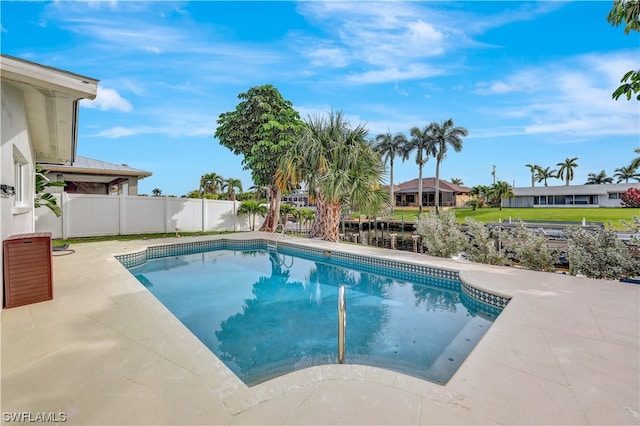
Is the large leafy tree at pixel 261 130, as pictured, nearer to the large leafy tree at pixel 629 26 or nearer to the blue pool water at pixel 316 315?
the blue pool water at pixel 316 315

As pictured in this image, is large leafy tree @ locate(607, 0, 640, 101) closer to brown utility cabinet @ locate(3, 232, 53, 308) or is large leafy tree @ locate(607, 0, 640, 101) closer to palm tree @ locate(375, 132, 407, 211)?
brown utility cabinet @ locate(3, 232, 53, 308)

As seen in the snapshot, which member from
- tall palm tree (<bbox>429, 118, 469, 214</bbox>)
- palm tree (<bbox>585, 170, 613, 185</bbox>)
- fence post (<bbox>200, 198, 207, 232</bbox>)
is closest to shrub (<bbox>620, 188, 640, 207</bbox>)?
tall palm tree (<bbox>429, 118, 469, 214</bbox>)

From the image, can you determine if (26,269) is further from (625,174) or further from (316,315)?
Answer: (625,174)

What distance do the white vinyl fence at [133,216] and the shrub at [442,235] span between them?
10221 mm

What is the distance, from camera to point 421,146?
33.7 m

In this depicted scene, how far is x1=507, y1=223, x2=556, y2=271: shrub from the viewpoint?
7.54 metres

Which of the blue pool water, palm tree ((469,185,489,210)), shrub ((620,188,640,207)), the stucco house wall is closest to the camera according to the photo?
the blue pool water

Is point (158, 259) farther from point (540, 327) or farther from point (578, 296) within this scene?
point (578, 296)

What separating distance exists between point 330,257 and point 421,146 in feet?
89.9

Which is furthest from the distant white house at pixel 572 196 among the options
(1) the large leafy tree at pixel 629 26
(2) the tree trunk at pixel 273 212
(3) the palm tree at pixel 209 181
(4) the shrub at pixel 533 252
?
(1) the large leafy tree at pixel 629 26

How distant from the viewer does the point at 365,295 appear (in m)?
6.77

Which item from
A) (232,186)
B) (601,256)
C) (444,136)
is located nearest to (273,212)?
(601,256)

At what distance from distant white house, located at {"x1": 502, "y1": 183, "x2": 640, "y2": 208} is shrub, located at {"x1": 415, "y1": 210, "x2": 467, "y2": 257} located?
125ft

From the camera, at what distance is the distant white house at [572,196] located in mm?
35500
